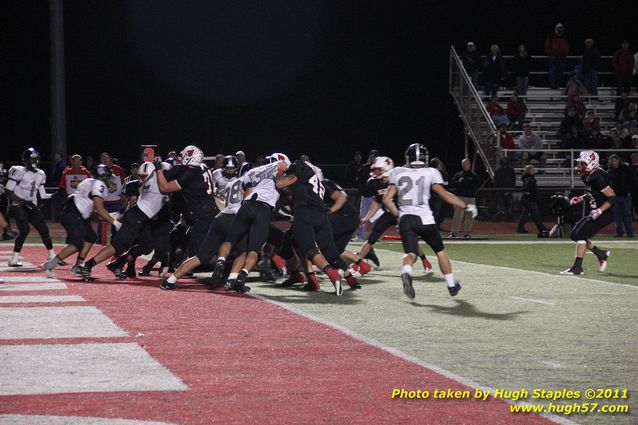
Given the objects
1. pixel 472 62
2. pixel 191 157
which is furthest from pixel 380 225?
pixel 472 62

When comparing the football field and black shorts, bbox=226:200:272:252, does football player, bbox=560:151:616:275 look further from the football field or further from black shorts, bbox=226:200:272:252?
black shorts, bbox=226:200:272:252

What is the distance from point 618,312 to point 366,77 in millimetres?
23586

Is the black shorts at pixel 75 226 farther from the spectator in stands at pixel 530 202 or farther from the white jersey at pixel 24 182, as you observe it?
the spectator in stands at pixel 530 202

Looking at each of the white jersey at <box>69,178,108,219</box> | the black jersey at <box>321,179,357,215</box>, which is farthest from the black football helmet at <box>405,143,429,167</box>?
the white jersey at <box>69,178,108,219</box>

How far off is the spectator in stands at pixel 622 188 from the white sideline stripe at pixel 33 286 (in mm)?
13935

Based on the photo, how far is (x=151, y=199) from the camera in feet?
45.7

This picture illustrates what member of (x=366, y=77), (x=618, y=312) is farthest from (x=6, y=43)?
(x=618, y=312)

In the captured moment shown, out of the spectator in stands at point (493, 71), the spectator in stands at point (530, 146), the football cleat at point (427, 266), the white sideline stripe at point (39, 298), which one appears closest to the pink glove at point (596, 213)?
the football cleat at point (427, 266)

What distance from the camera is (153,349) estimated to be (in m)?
8.08

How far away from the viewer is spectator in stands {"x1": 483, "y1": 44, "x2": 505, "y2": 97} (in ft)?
99.1

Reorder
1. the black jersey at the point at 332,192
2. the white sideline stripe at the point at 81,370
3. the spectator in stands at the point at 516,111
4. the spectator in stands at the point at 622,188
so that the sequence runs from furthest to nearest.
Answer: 1. the spectator in stands at the point at 516,111
2. the spectator in stands at the point at 622,188
3. the black jersey at the point at 332,192
4. the white sideline stripe at the point at 81,370

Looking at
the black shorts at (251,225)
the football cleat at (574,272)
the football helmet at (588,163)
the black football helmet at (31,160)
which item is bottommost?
the football cleat at (574,272)

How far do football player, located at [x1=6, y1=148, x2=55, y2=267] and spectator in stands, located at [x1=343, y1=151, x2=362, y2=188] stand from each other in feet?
33.6

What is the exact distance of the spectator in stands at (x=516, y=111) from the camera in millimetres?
29391
